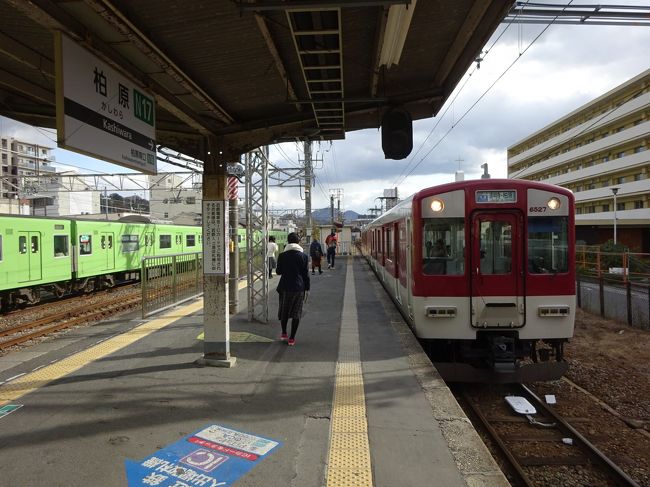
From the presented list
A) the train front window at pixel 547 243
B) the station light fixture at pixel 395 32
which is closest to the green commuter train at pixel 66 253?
the station light fixture at pixel 395 32

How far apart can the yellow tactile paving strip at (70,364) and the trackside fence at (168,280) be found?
0.73 meters

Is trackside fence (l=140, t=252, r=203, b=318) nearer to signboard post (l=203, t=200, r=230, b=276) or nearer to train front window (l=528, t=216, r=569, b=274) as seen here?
signboard post (l=203, t=200, r=230, b=276)

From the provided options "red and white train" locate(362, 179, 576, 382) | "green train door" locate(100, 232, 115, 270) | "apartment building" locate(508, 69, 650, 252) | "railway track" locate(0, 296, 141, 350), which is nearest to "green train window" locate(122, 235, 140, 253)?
"green train door" locate(100, 232, 115, 270)

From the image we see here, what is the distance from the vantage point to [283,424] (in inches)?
166

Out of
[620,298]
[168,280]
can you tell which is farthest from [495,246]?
[620,298]

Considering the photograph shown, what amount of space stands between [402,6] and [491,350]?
4669mm

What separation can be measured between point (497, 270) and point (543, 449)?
2.34 metres

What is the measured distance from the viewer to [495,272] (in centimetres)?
657

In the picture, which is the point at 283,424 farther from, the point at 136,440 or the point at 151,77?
the point at 151,77

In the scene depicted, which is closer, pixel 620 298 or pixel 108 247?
pixel 620 298

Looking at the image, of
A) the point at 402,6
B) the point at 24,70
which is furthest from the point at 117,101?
the point at 402,6

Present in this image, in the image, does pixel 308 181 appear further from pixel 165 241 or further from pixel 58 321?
pixel 58 321

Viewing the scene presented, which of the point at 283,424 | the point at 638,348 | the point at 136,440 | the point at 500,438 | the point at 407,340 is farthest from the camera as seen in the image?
the point at 638,348

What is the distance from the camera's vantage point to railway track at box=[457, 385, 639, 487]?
4605mm
